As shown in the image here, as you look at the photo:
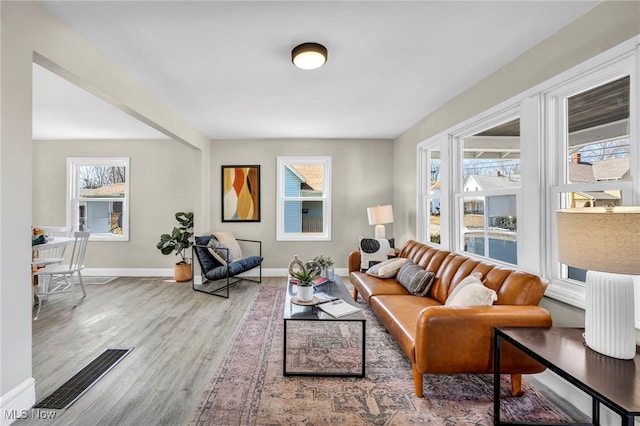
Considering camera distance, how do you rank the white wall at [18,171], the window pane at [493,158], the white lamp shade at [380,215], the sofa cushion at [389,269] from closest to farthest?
the white wall at [18,171] → the window pane at [493,158] → the sofa cushion at [389,269] → the white lamp shade at [380,215]

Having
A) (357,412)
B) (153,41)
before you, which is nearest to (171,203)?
(153,41)

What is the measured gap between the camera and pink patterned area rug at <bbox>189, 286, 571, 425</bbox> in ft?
5.86

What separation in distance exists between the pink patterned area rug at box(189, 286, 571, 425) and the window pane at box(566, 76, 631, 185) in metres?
1.48

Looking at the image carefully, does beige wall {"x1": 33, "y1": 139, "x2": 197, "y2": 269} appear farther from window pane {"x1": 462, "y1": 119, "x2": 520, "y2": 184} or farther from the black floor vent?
window pane {"x1": 462, "y1": 119, "x2": 520, "y2": 184}

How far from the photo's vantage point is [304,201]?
17.7 feet

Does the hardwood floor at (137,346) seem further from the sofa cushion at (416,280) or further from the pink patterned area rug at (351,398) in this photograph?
the sofa cushion at (416,280)

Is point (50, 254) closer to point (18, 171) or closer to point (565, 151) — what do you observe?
point (18, 171)

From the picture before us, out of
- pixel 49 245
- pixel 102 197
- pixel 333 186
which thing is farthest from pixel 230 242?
pixel 102 197

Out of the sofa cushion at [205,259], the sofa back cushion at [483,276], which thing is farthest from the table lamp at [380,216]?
the sofa cushion at [205,259]

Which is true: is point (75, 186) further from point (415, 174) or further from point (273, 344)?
point (415, 174)

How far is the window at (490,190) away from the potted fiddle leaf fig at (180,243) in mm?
4138

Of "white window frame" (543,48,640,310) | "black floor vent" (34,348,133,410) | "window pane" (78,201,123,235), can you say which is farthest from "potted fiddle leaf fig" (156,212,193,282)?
"white window frame" (543,48,640,310)

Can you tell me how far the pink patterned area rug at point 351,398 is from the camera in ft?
5.86

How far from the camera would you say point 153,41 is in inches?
86.3
